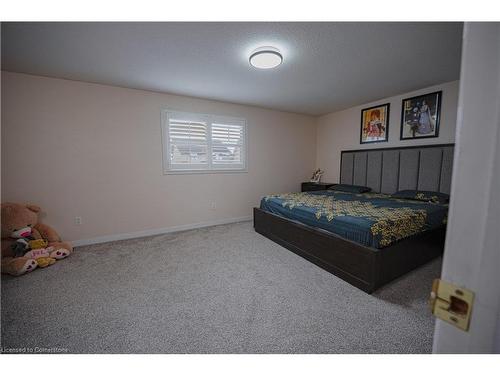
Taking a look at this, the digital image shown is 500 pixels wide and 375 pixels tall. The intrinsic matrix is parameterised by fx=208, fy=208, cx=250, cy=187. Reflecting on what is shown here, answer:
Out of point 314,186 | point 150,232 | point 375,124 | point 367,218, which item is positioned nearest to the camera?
point 367,218

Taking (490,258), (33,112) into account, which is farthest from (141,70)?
(490,258)

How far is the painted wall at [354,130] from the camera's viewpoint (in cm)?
Answer: 297

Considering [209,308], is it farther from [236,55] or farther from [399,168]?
[399,168]

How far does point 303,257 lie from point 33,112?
12.6ft

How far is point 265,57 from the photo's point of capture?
206 cm

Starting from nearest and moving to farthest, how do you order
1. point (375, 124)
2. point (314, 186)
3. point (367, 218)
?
1. point (367, 218)
2. point (375, 124)
3. point (314, 186)

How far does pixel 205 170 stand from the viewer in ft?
12.4

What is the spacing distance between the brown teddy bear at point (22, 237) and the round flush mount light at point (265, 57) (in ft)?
10.3

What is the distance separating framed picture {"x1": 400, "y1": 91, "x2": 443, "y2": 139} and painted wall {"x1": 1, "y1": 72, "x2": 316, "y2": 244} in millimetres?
2546

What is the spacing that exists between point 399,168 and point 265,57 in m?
2.91

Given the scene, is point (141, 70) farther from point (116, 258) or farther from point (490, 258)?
point (490, 258)

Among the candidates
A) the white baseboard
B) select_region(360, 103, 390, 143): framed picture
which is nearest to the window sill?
the white baseboard

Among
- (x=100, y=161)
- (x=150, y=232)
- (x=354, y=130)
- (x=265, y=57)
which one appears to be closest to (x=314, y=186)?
(x=354, y=130)
